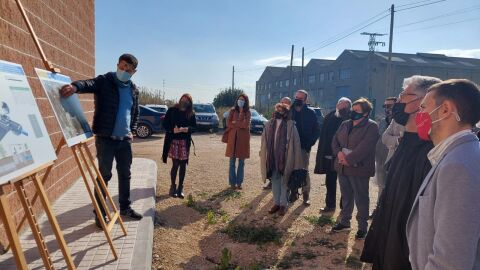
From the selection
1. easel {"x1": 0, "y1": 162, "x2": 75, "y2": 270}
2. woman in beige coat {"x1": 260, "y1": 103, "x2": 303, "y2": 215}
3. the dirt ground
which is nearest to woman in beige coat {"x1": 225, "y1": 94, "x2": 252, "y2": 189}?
the dirt ground

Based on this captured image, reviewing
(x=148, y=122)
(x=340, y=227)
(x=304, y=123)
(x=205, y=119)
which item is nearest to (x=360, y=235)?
(x=340, y=227)

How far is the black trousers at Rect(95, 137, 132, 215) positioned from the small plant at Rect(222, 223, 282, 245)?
144 cm

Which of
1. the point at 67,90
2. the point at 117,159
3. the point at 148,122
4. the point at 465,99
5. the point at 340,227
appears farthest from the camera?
the point at 148,122

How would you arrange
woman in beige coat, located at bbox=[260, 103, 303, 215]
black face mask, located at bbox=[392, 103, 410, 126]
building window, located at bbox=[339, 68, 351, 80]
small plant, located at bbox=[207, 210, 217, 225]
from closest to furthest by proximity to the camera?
black face mask, located at bbox=[392, 103, 410, 126]
small plant, located at bbox=[207, 210, 217, 225]
woman in beige coat, located at bbox=[260, 103, 303, 215]
building window, located at bbox=[339, 68, 351, 80]

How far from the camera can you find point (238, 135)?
7.19 meters

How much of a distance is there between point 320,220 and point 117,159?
307 centimetres

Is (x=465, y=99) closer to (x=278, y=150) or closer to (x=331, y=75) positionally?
(x=278, y=150)

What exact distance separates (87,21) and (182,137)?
3.64 meters

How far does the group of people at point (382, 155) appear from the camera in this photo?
5.33 ft

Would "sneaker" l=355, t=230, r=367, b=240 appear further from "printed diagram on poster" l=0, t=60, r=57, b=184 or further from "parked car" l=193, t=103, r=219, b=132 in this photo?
"parked car" l=193, t=103, r=219, b=132

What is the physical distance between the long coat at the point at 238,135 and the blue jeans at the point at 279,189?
4.99 feet

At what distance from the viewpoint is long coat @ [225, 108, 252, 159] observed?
715 centimetres

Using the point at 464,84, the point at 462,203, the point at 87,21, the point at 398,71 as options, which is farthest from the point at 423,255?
the point at 398,71

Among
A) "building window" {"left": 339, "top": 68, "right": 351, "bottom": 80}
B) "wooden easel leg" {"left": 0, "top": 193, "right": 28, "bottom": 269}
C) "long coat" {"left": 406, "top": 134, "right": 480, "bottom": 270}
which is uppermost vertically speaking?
"building window" {"left": 339, "top": 68, "right": 351, "bottom": 80}
